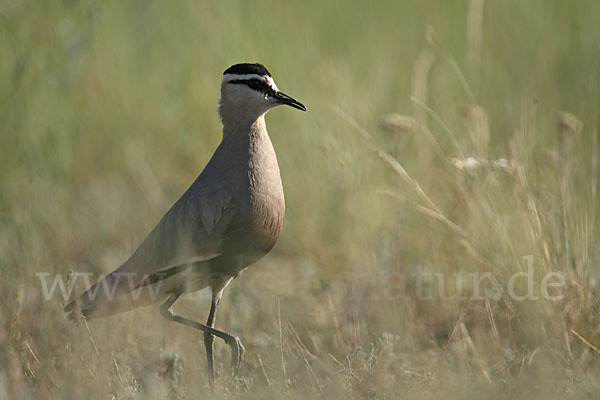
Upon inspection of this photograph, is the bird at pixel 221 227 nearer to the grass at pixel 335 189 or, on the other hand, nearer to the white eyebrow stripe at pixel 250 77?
the white eyebrow stripe at pixel 250 77

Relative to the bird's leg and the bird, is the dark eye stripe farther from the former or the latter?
the bird's leg

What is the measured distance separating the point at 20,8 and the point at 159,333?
105 inches

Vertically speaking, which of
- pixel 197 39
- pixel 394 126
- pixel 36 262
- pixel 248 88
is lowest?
pixel 36 262

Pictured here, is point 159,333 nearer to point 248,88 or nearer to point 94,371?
point 94,371

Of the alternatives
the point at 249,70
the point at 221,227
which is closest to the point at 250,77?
the point at 249,70

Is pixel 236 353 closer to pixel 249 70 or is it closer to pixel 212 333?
pixel 212 333

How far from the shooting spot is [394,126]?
4.49 m

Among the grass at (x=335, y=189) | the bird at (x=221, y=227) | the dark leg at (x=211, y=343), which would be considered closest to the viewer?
the grass at (x=335, y=189)

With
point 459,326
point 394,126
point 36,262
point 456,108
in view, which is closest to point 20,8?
point 36,262

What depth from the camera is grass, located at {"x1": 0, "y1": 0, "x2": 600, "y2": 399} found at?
3.60 meters

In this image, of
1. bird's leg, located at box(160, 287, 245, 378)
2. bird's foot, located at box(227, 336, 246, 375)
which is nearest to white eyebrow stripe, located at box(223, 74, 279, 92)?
bird's leg, located at box(160, 287, 245, 378)

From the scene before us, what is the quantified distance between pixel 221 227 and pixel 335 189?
174 centimetres

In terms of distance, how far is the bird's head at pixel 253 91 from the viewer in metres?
3.93

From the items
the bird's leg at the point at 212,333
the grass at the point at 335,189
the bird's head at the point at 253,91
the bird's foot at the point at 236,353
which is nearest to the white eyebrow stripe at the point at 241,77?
the bird's head at the point at 253,91
